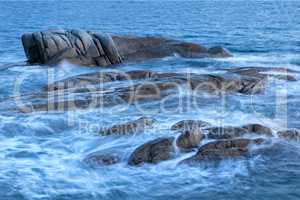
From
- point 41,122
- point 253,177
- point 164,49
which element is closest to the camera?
point 253,177

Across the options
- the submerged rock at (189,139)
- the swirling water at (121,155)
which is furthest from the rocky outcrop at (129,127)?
the submerged rock at (189,139)

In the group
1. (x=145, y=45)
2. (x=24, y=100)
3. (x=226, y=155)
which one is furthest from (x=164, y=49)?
(x=226, y=155)

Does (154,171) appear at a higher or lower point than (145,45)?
lower

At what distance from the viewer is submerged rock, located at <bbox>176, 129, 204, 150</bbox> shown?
59.7ft

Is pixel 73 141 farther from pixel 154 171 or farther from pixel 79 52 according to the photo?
pixel 79 52

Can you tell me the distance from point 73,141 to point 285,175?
7115 millimetres

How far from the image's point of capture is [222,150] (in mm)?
17641

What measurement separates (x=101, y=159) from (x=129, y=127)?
2.85 m

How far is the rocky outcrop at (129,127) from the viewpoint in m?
20.0

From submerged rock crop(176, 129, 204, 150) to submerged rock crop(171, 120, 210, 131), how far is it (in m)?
0.87

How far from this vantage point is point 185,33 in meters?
56.4

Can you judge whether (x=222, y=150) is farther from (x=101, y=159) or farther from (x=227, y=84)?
(x=227, y=84)

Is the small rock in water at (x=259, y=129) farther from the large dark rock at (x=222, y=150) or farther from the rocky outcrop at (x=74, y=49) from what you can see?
the rocky outcrop at (x=74, y=49)

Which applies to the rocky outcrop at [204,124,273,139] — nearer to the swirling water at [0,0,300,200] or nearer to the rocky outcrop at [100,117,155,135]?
the swirling water at [0,0,300,200]
